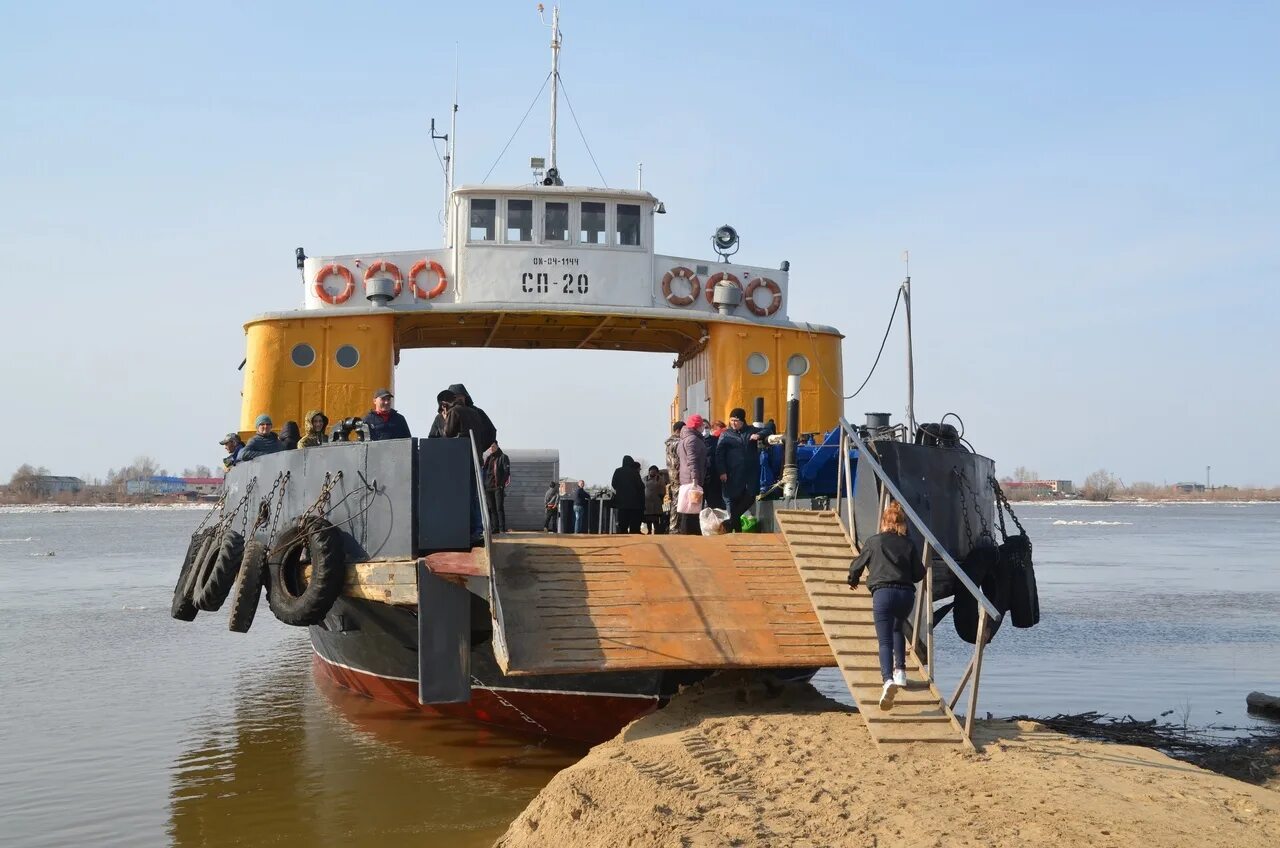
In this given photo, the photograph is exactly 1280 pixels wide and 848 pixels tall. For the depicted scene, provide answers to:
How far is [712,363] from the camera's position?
12.8m

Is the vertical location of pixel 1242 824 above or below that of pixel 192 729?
above

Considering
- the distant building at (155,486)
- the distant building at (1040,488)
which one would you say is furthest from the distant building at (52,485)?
the distant building at (1040,488)

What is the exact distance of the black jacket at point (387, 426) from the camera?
8.54m

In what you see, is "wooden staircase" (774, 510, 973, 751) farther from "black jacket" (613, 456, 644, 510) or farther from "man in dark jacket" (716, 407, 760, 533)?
"black jacket" (613, 456, 644, 510)

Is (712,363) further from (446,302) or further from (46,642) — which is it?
(46,642)

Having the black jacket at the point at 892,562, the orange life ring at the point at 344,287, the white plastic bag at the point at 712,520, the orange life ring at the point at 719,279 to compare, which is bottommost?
the black jacket at the point at 892,562

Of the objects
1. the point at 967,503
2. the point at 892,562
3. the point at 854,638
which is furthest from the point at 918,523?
the point at 967,503

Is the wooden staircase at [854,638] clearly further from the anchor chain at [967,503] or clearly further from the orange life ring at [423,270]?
the orange life ring at [423,270]

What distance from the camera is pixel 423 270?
12852mm

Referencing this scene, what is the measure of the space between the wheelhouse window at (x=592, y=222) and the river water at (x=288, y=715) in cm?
558

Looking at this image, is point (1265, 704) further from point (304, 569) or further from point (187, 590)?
point (187, 590)

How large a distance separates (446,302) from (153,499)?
412 feet

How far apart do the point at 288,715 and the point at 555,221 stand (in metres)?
5.98

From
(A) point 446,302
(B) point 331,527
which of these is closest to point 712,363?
(A) point 446,302
